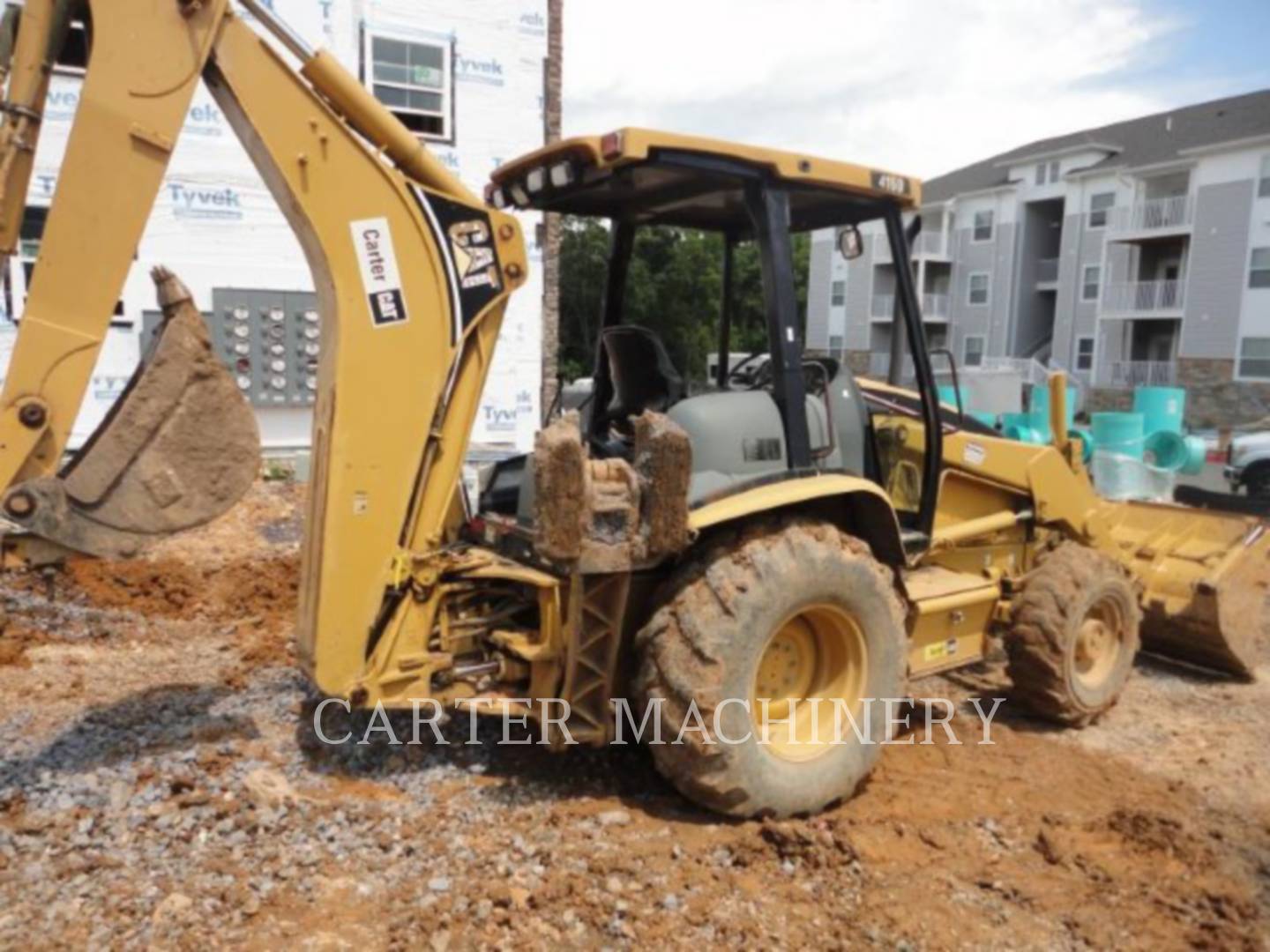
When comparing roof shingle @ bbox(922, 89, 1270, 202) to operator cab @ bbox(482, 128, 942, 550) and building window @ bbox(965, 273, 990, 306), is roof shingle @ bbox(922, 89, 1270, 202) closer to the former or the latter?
building window @ bbox(965, 273, 990, 306)

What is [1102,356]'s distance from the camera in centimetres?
3347

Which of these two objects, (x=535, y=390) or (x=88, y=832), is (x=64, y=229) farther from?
(x=535, y=390)

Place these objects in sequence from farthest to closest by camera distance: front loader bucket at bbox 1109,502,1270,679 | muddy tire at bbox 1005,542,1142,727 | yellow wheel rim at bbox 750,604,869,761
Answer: front loader bucket at bbox 1109,502,1270,679
muddy tire at bbox 1005,542,1142,727
yellow wheel rim at bbox 750,604,869,761

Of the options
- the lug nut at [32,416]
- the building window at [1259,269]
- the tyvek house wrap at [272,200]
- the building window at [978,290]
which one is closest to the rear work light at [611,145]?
the lug nut at [32,416]

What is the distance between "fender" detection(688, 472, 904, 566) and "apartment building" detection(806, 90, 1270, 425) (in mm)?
22067

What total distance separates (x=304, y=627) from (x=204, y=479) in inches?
26.7

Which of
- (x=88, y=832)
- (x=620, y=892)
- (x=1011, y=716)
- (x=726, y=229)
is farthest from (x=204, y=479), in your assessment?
(x=1011, y=716)

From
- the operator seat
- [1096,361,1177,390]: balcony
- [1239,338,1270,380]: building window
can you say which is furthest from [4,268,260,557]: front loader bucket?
[1096,361,1177,390]: balcony

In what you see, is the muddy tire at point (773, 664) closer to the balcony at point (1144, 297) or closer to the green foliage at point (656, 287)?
the green foliage at point (656, 287)

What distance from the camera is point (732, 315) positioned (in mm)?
5441

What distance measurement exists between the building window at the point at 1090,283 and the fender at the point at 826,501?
3393cm

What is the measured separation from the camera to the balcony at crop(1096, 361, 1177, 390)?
31.0 metres

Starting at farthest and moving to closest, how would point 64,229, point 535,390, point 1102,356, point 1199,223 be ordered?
1. point 1102,356
2. point 1199,223
3. point 535,390
4. point 64,229

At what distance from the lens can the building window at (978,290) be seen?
125ft
